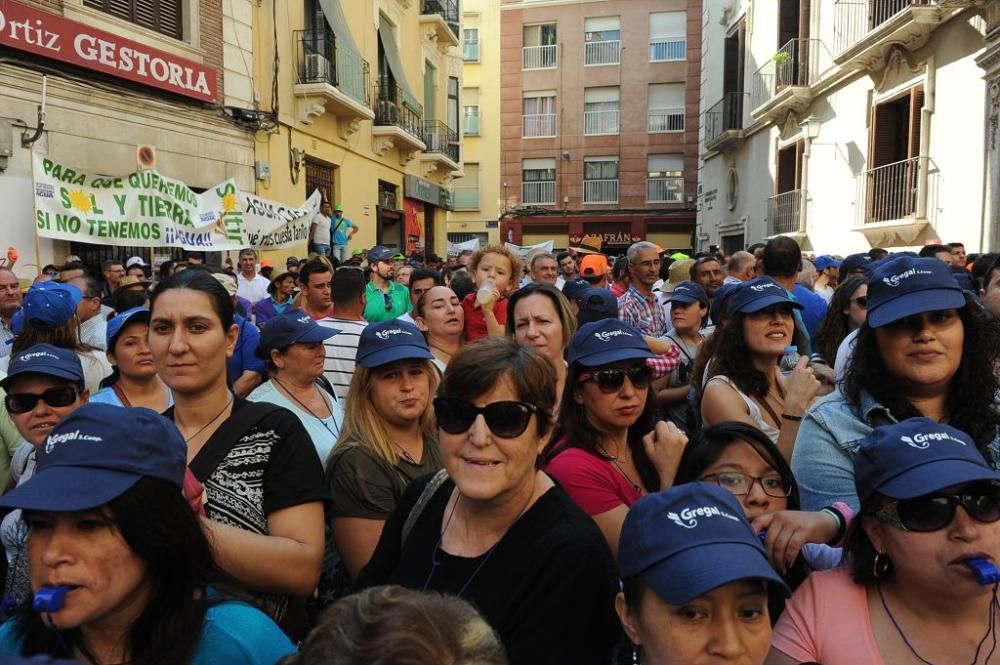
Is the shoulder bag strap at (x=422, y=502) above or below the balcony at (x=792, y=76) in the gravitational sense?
below

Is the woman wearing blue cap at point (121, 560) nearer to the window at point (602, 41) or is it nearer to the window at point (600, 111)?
the window at point (600, 111)

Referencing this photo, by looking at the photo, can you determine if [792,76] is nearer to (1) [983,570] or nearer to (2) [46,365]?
(2) [46,365]

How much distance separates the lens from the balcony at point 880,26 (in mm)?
10383

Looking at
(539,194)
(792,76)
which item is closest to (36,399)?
(792,76)

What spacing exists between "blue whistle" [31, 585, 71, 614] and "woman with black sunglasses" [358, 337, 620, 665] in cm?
82

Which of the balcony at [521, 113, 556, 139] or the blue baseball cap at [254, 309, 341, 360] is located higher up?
the balcony at [521, 113, 556, 139]

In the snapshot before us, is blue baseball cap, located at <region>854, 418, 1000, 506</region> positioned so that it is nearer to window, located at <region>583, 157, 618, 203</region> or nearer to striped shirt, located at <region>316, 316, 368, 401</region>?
striped shirt, located at <region>316, 316, 368, 401</region>

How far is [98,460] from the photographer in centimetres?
158

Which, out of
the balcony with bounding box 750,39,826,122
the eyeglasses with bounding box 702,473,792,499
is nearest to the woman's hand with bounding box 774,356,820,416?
the eyeglasses with bounding box 702,473,792,499

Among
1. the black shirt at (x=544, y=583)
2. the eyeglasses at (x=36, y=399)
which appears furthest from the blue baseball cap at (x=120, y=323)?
the black shirt at (x=544, y=583)

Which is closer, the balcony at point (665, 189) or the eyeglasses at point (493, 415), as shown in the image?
the eyeglasses at point (493, 415)

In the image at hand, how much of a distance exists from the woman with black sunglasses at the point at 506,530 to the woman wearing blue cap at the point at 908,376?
2.66 feet

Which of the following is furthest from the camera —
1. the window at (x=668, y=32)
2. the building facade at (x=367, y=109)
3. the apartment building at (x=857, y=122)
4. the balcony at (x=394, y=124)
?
the window at (x=668, y=32)

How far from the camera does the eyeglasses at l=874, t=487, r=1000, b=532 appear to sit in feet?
5.59
